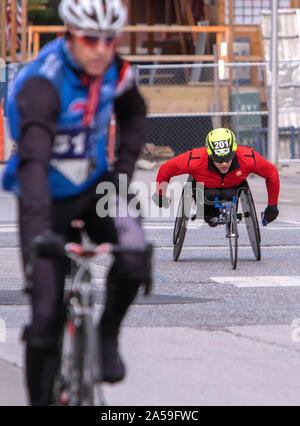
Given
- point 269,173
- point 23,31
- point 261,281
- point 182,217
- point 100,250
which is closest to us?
point 100,250

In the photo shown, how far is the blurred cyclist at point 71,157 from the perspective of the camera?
14.2ft

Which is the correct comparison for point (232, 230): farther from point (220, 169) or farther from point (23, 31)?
point (23, 31)

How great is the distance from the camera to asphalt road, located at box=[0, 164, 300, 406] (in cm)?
610

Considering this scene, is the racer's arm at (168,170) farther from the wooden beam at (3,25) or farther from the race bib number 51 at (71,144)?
the wooden beam at (3,25)

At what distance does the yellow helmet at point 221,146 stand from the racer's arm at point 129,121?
655 centimetres

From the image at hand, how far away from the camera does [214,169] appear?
11758 millimetres

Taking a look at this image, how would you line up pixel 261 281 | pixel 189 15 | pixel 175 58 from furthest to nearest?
pixel 189 15 < pixel 175 58 < pixel 261 281

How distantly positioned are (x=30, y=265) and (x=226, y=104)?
22713 mm

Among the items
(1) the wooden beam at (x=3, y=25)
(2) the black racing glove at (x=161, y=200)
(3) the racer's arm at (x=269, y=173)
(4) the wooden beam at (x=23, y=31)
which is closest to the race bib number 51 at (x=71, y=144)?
(2) the black racing glove at (x=161, y=200)

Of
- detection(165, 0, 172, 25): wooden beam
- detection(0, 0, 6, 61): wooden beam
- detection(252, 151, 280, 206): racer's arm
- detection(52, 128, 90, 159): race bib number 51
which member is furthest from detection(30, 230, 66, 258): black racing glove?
detection(165, 0, 172, 25): wooden beam

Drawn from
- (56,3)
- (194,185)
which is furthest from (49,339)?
(56,3)

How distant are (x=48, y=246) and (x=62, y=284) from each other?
58 centimetres

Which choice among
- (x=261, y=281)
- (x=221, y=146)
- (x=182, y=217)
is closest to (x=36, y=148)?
(x=261, y=281)

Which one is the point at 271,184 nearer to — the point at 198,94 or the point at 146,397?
the point at 146,397
